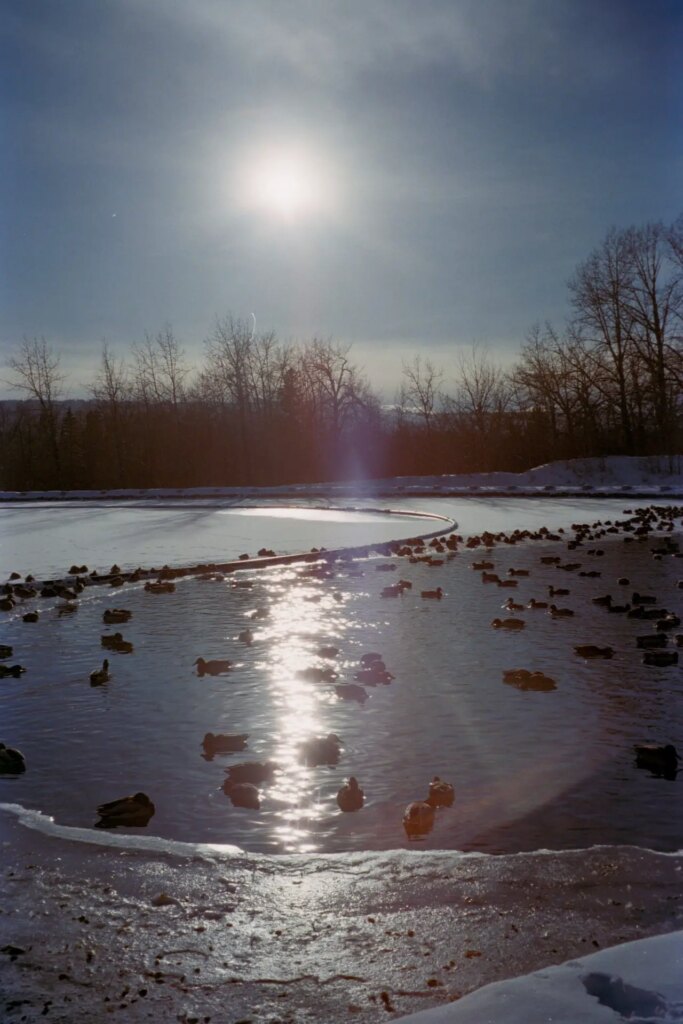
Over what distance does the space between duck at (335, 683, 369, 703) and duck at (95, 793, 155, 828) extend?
1584 mm

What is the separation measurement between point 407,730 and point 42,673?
2445mm

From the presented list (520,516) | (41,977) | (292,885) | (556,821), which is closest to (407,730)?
(556,821)

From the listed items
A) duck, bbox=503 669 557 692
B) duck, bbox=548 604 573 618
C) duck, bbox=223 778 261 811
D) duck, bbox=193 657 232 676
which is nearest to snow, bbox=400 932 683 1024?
duck, bbox=223 778 261 811

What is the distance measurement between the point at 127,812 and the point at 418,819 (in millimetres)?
978

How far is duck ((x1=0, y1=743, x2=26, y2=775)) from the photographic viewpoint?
372 cm

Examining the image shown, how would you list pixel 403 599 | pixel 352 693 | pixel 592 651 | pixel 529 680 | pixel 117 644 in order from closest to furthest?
pixel 352 693 → pixel 529 680 → pixel 592 651 → pixel 117 644 → pixel 403 599

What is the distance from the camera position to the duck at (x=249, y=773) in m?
3.52

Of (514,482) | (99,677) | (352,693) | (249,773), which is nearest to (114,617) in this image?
(99,677)

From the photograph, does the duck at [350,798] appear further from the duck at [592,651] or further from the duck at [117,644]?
the duck at [117,644]

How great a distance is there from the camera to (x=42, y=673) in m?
5.54

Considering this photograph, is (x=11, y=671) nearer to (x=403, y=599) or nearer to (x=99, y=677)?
(x=99, y=677)

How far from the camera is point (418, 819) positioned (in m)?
3.07

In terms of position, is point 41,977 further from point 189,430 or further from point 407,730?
point 189,430

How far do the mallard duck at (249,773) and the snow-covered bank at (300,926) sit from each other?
0.55 meters
